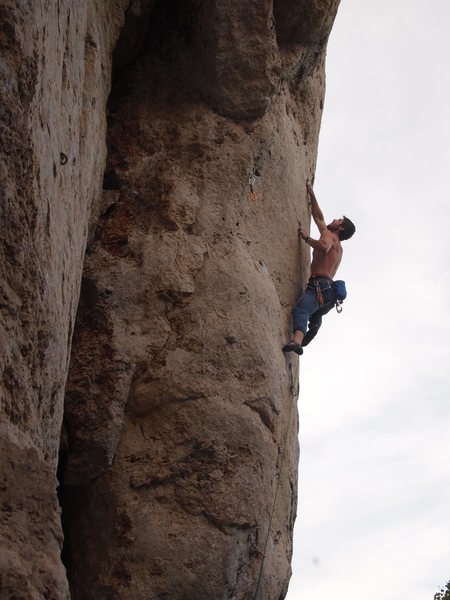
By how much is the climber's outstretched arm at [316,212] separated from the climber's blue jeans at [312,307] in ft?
2.17

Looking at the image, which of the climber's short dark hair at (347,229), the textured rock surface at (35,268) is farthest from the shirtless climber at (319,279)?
the textured rock surface at (35,268)

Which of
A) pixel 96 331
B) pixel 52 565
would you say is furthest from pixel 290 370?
pixel 52 565

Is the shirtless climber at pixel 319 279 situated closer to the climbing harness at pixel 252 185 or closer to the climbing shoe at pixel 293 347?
the climbing shoe at pixel 293 347

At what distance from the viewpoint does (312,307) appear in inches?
313

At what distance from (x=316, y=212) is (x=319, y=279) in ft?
2.73

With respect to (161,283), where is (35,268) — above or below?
below

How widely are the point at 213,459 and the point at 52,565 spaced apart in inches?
99.2

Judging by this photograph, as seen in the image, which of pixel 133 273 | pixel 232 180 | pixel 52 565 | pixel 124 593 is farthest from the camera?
pixel 232 180

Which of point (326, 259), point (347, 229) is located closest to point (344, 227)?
point (347, 229)

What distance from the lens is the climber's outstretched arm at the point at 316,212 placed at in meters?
8.69

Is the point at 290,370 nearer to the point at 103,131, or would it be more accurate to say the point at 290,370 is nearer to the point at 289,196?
the point at 289,196

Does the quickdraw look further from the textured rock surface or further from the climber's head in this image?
the textured rock surface

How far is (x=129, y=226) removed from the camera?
7.00 meters

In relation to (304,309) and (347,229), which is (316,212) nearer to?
(347,229)
